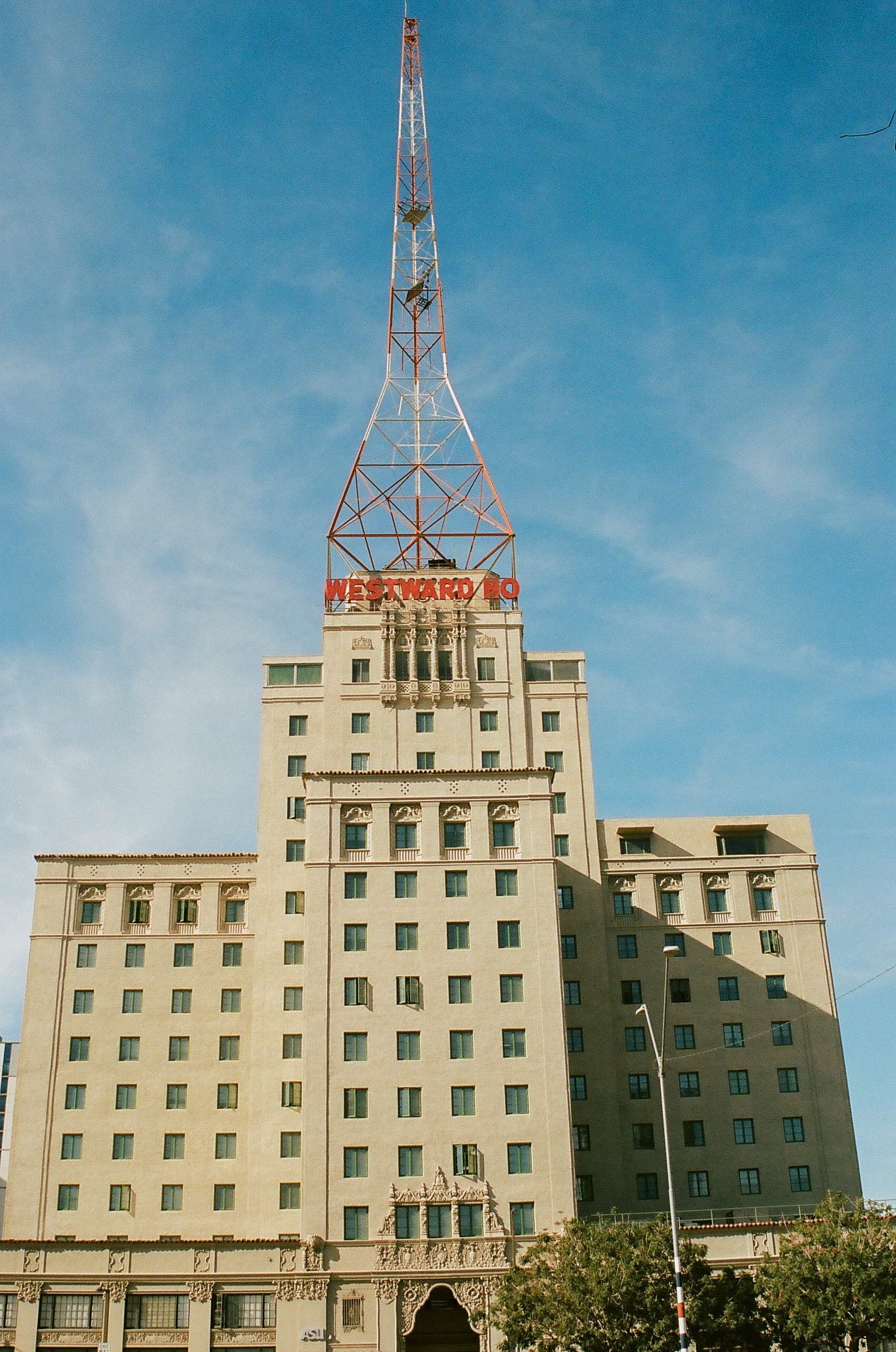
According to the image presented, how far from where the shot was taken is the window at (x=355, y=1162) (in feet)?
243

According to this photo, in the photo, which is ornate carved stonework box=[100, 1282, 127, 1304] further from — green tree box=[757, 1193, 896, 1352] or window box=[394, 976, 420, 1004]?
green tree box=[757, 1193, 896, 1352]

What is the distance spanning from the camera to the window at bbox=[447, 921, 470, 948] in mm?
80250

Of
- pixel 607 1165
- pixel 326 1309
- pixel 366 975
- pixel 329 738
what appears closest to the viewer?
pixel 326 1309

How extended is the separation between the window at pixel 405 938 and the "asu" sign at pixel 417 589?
29668 mm

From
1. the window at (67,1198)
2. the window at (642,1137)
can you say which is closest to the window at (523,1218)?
the window at (642,1137)

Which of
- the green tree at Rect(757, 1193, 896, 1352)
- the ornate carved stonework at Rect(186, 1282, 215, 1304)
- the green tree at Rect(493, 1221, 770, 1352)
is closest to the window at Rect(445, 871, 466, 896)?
the green tree at Rect(493, 1221, 770, 1352)

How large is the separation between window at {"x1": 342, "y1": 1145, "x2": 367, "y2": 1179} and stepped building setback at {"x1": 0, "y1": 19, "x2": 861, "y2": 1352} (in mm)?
105

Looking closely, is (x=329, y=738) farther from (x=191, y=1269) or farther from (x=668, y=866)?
(x=191, y=1269)

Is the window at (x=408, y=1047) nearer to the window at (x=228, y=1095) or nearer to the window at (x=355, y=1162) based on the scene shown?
the window at (x=355, y=1162)

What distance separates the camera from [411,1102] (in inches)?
2995

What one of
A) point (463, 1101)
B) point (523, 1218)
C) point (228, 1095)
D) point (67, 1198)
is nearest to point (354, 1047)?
point (463, 1101)

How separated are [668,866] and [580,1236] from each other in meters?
35.9

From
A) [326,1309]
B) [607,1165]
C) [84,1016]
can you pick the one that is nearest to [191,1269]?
[326,1309]

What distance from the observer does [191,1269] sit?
73312 mm
